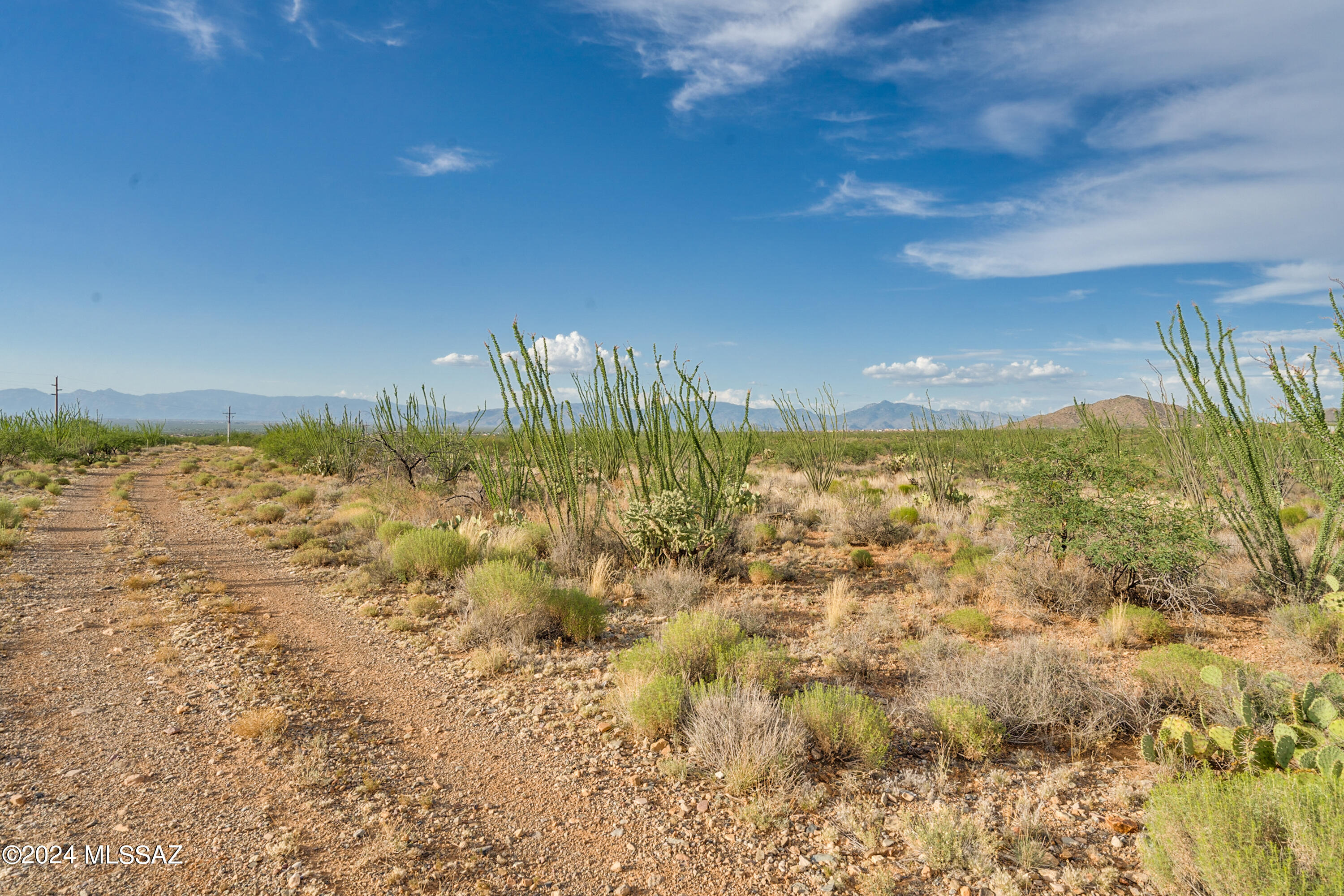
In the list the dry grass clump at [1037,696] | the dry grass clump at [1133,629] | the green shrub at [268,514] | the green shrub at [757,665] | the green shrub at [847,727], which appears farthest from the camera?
the green shrub at [268,514]

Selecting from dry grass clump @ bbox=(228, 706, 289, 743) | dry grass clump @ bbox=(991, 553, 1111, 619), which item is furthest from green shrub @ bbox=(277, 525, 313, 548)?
dry grass clump @ bbox=(991, 553, 1111, 619)

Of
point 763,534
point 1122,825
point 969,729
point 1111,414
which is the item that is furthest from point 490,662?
point 1111,414

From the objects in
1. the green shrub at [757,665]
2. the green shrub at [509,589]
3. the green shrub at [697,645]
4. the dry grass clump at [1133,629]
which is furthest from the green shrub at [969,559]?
the green shrub at [509,589]

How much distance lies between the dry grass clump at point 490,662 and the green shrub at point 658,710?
1.73 meters

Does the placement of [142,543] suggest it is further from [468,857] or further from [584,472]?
[468,857]

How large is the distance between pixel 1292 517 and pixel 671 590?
11.1 m

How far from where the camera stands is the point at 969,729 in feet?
14.7

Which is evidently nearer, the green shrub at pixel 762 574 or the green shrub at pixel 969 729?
the green shrub at pixel 969 729

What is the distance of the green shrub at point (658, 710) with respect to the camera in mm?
4734

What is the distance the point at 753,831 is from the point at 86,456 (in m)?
40.0

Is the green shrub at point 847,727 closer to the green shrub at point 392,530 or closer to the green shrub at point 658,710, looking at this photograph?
the green shrub at point 658,710

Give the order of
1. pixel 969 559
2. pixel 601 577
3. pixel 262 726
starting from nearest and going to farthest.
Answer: pixel 262 726 < pixel 601 577 < pixel 969 559

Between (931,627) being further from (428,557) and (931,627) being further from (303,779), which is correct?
(428,557)

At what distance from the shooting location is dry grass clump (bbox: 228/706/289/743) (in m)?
4.52
